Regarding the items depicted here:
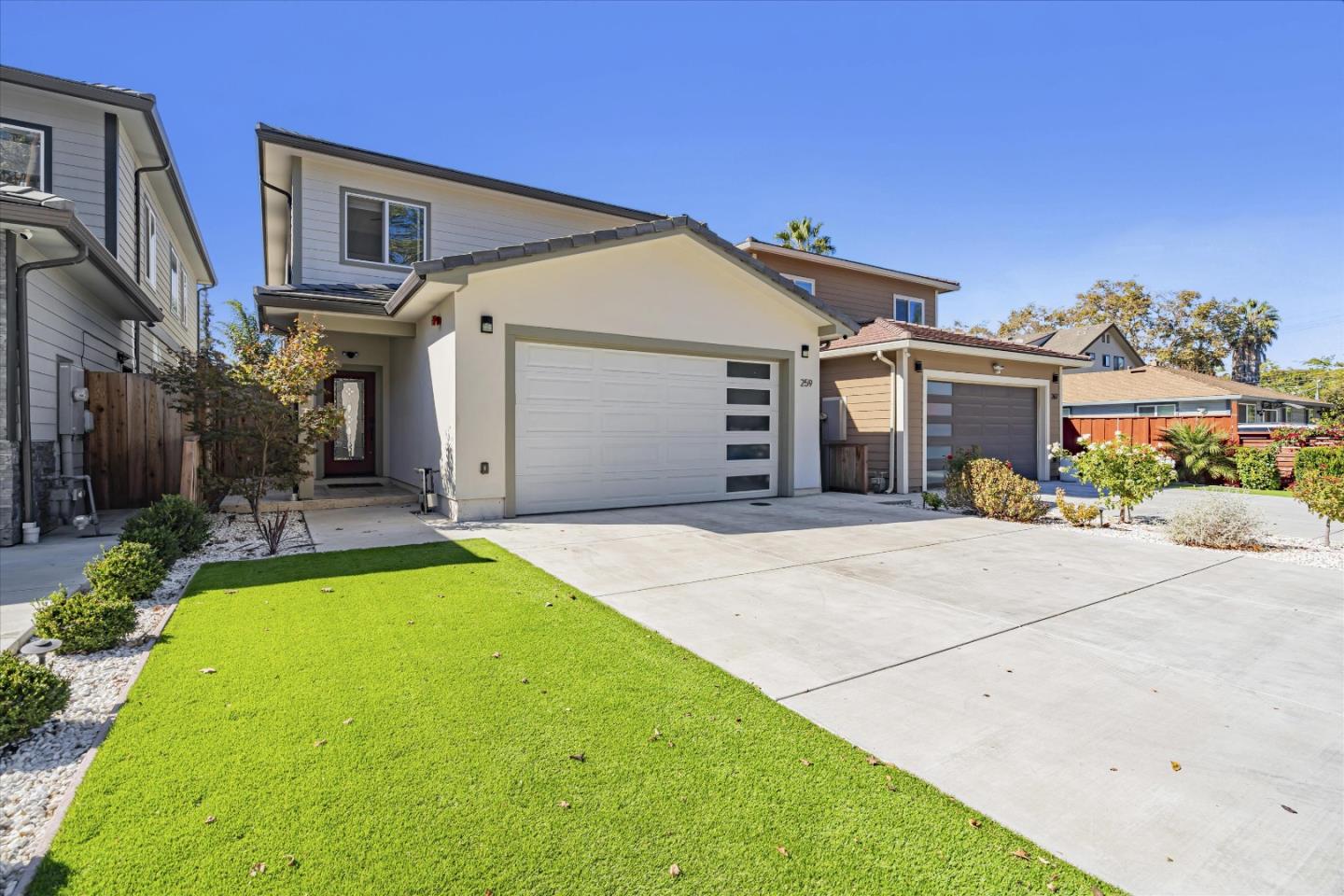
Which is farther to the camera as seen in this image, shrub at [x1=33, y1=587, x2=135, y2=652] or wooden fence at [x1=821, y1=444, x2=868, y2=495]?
wooden fence at [x1=821, y1=444, x2=868, y2=495]

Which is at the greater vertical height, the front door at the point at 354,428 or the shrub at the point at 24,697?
the front door at the point at 354,428

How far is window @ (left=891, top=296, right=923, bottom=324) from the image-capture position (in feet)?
64.1

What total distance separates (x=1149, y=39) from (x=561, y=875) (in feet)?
49.2

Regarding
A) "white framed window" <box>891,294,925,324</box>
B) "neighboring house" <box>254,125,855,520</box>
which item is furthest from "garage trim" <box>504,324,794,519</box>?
"white framed window" <box>891,294,925,324</box>

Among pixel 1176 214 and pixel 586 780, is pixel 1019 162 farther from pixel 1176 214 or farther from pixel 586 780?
pixel 586 780

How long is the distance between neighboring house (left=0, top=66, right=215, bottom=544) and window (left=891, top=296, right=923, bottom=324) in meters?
18.1

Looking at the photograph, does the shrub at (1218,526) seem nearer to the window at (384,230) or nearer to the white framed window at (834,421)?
the white framed window at (834,421)

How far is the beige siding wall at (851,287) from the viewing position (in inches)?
685

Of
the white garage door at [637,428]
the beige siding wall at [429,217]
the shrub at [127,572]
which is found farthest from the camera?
the beige siding wall at [429,217]

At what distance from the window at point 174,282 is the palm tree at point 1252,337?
59336 millimetres

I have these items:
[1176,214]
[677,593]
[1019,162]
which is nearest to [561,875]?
[677,593]

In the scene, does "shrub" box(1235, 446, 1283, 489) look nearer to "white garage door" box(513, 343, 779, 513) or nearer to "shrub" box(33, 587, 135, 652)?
"white garage door" box(513, 343, 779, 513)

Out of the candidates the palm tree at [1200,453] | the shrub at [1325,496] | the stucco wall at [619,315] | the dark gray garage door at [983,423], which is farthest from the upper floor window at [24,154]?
the palm tree at [1200,453]

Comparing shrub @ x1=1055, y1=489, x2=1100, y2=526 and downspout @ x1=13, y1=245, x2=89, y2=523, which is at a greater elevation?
downspout @ x1=13, y1=245, x2=89, y2=523
